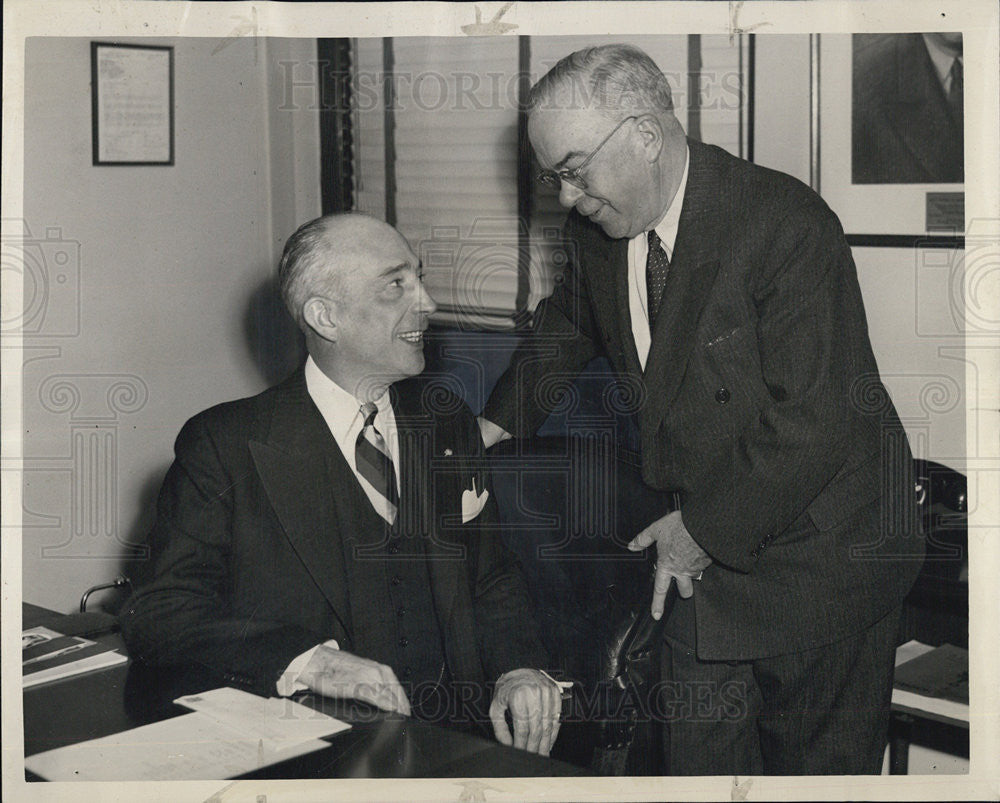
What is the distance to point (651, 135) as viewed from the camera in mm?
1882

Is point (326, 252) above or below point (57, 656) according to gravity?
above

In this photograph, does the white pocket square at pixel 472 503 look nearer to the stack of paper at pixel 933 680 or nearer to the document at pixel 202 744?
the document at pixel 202 744

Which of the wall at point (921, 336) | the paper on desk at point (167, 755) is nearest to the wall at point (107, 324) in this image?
the paper on desk at point (167, 755)

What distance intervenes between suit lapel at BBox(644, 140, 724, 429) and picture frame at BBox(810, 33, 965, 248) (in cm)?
28

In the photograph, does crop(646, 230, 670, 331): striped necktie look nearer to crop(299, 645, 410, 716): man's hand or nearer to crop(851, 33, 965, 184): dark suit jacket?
crop(851, 33, 965, 184): dark suit jacket

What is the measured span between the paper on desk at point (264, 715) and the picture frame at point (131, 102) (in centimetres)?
105

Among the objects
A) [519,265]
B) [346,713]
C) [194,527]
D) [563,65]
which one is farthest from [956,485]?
[194,527]

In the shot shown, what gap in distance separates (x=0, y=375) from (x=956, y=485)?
1.85 m

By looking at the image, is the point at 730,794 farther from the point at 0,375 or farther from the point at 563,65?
the point at 0,375

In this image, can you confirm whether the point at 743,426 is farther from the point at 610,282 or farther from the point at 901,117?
the point at 901,117

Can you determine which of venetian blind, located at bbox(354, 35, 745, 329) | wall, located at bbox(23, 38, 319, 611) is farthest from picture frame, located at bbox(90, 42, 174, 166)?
venetian blind, located at bbox(354, 35, 745, 329)

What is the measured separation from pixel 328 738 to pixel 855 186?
145 centimetres

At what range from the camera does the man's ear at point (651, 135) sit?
1871mm

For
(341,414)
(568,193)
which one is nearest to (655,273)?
(568,193)
